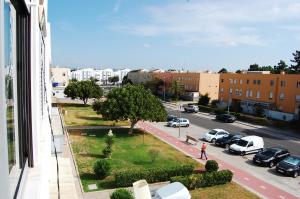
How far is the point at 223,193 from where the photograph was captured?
61.1ft

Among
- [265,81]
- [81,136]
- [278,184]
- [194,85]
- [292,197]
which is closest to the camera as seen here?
[292,197]

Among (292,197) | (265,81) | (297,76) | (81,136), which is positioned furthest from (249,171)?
(265,81)

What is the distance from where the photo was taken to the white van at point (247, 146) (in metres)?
27.8

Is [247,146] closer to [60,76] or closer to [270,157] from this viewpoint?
[270,157]

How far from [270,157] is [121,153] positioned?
1165 cm

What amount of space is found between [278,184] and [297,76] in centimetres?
3025

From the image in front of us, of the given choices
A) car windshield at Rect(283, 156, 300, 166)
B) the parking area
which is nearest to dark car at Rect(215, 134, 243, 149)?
the parking area

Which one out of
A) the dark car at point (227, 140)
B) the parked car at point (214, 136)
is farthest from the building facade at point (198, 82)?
the dark car at point (227, 140)

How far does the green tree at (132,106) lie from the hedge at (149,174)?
12.2 meters

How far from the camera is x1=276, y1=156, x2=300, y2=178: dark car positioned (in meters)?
22.4

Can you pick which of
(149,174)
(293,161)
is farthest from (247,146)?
(149,174)

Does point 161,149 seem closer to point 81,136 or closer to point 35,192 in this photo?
point 81,136

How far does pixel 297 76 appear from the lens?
4688 cm

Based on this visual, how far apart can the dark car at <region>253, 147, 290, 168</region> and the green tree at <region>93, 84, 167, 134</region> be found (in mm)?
11143
